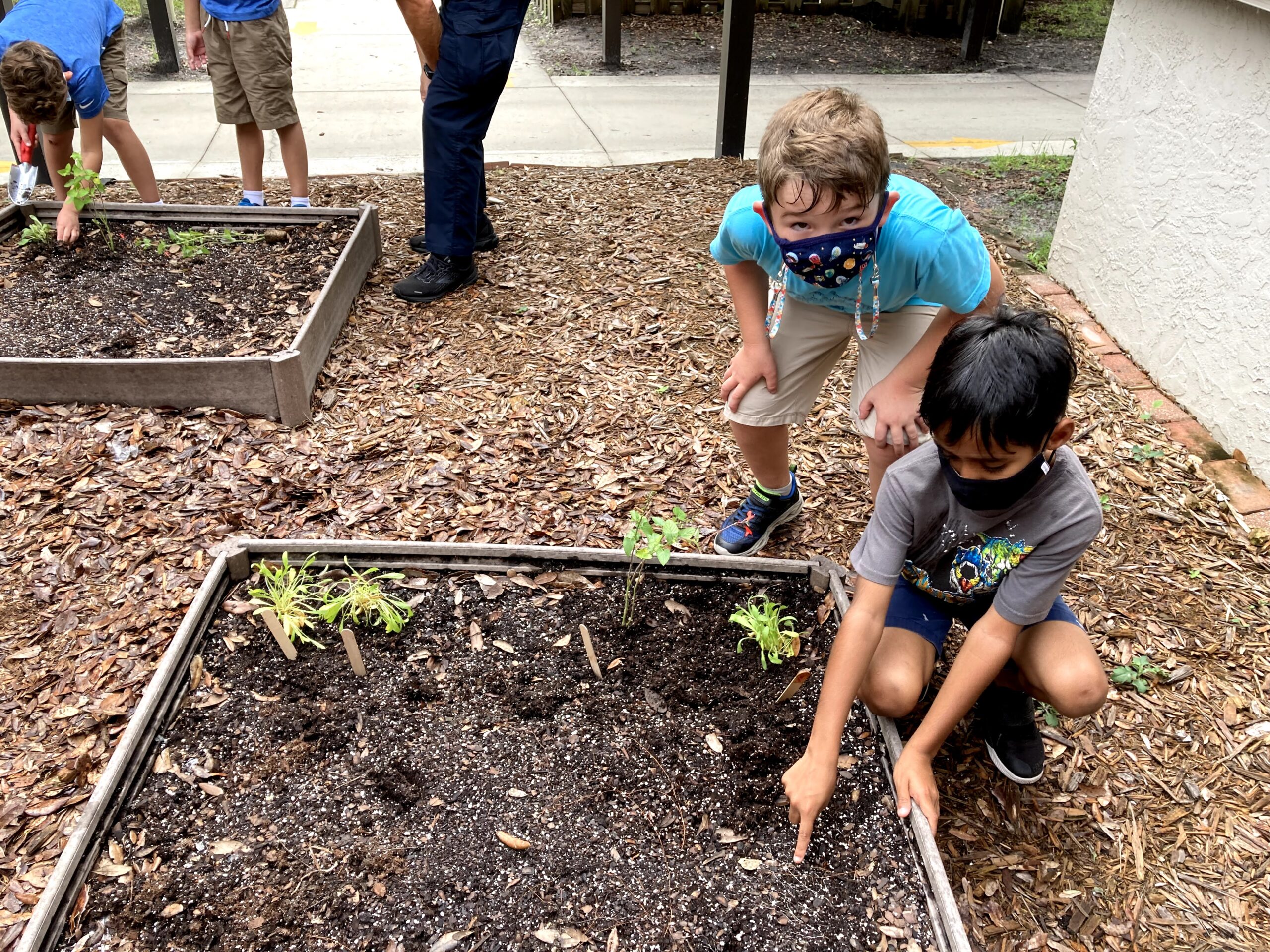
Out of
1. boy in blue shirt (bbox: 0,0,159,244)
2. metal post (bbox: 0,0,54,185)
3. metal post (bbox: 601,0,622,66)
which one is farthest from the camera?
metal post (bbox: 601,0,622,66)

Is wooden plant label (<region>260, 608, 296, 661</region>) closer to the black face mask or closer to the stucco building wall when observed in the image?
the black face mask

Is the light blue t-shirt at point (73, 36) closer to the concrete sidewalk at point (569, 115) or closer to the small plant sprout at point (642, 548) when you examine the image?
the concrete sidewalk at point (569, 115)

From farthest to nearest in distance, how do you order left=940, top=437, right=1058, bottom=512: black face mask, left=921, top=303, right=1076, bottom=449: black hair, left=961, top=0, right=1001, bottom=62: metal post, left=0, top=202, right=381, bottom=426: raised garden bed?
left=961, top=0, right=1001, bottom=62: metal post
left=0, top=202, right=381, bottom=426: raised garden bed
left=940, top=437, right=1058, bottom=512: black face mask
left=921, top=303, right=1076, bottom=449: black hair

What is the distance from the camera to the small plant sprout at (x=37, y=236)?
3.82 metres

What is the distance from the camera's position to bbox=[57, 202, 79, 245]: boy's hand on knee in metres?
3.81

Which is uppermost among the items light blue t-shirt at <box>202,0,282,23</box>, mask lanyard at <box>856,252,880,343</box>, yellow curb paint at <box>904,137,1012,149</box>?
light blue t-shirt at <box>202,0,282,23</box>

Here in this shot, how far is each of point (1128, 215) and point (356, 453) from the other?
3033 millimetres

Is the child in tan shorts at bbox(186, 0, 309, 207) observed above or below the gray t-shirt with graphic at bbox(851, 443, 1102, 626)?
above

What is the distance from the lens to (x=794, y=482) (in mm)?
2695

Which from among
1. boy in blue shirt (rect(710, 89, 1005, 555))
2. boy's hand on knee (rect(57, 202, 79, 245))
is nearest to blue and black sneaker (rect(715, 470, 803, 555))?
boy in blue shirt (rect(710, 89, 1005, 555))

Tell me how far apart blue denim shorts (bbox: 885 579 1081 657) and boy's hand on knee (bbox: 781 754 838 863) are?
1.51 ft

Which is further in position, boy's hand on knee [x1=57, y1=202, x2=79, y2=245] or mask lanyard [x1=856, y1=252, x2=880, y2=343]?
boy's hand on knee [x1=57, y1=202, x2=79, y2=245]

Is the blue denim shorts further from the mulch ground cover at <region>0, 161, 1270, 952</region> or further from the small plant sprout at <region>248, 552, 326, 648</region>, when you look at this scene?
the small plant sprout at <region>248, 552, 326, 648</region>

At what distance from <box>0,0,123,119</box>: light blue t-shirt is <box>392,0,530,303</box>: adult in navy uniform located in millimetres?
1423
